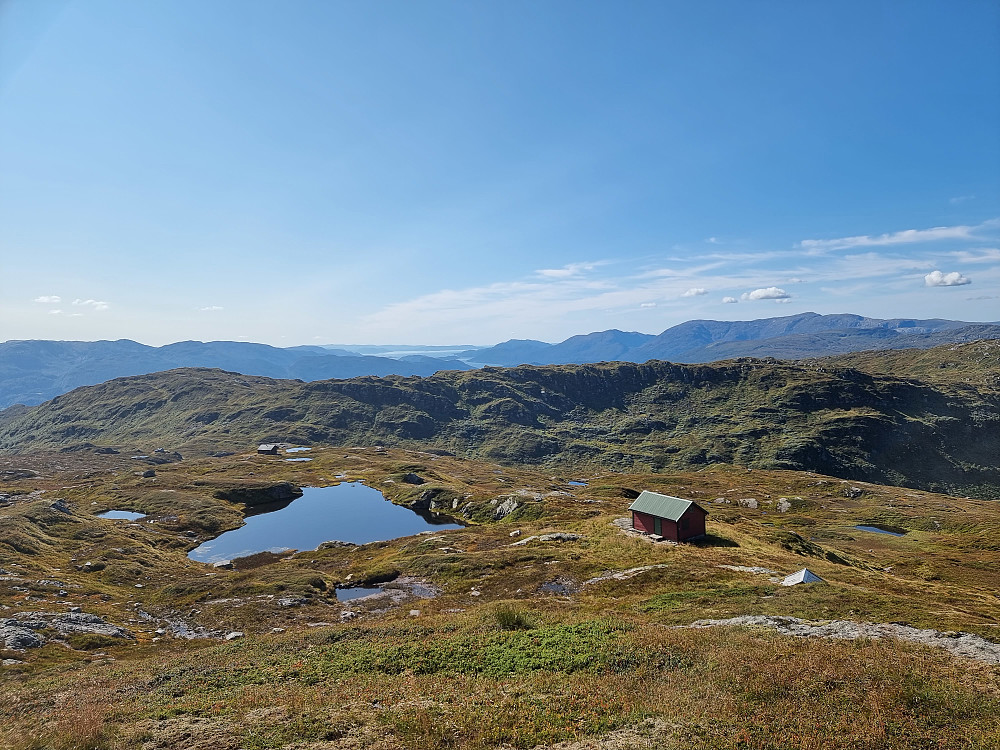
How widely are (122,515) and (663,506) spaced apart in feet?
400

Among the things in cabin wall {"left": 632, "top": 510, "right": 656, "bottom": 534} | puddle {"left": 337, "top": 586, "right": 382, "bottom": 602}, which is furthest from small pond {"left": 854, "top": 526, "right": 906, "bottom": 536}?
puddle {"left": 337, "top": 586, "right": 382, "bottom": 602}

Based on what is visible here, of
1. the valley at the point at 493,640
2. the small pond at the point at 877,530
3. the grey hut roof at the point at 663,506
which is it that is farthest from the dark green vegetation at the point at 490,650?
the small pond at the point at 877,530

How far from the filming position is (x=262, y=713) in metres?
20.1

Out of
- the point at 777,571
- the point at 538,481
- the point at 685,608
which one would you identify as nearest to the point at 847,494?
the point at 538,481

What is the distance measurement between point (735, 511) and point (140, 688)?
14493 centimetres

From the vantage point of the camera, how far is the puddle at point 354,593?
62594 mm

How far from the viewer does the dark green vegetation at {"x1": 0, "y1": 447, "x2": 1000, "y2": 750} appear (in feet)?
57.2

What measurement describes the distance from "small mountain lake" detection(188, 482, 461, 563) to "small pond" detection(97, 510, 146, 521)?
22914mm

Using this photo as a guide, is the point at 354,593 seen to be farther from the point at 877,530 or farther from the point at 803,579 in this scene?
the point at 877,530

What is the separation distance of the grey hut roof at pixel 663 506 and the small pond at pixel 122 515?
4416 inches

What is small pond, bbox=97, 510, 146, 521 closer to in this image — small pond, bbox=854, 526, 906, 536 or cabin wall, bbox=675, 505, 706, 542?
cabin wall, bbox=675, 505, 706, 542

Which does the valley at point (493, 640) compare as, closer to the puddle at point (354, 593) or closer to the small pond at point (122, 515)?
the puddle at point (354, 593)

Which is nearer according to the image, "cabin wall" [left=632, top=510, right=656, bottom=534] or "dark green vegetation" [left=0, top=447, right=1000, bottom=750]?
"dark green vegetation" [left=0, top=447, right=1000, bottom=750]

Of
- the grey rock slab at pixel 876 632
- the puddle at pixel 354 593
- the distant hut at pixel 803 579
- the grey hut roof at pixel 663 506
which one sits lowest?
the puddle at pixel 354 593
